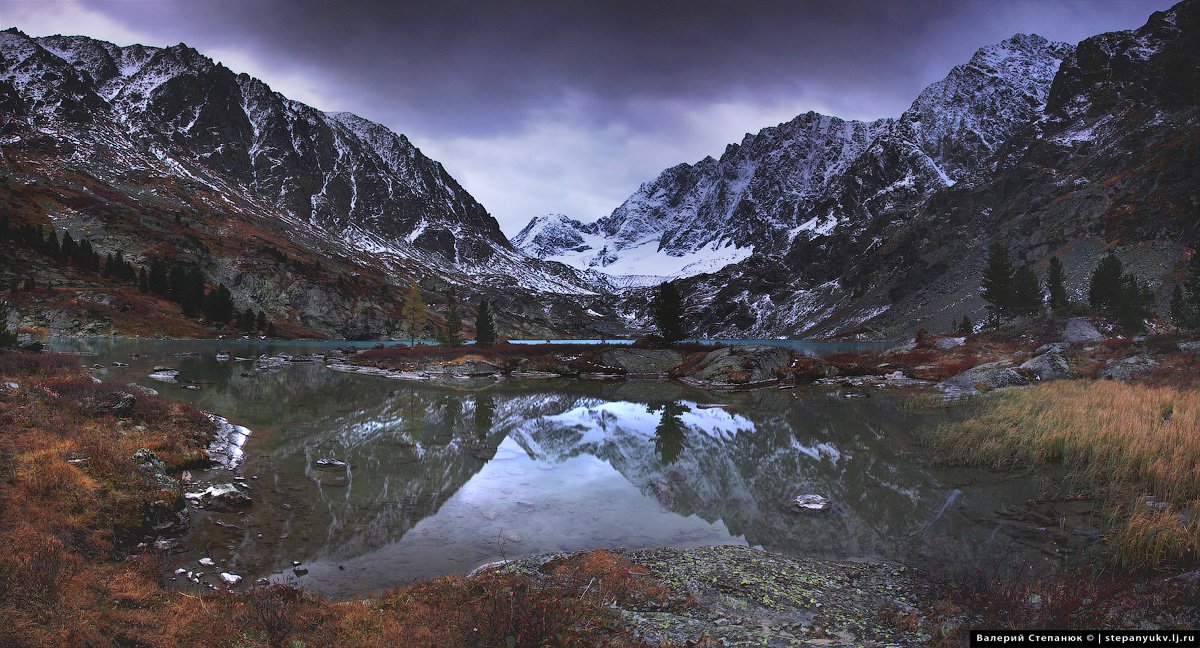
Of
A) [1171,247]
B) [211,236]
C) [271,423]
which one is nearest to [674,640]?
[271,423]

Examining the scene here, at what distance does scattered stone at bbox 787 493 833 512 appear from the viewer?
14.3 metres

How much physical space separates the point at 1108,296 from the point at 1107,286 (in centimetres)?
135

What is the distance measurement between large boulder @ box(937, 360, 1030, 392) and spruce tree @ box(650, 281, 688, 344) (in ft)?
92.9

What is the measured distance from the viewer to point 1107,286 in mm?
69312

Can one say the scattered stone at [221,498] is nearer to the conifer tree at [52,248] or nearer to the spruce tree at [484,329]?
the spruce tree at [484,329]

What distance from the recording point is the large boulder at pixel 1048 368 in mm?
33500

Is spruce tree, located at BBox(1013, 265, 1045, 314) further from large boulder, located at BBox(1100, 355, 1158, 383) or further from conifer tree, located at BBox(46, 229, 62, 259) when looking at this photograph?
conifer tree, located at BBox(46, 229, 62, 259)

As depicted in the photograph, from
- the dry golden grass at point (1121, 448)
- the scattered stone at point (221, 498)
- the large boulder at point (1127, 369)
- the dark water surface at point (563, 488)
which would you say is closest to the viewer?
the dry golden grass at point (1121, 448)

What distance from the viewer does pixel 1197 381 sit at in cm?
2020

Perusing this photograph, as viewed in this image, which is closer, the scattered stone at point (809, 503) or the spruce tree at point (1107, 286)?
the scattered stone at point (809, 503)

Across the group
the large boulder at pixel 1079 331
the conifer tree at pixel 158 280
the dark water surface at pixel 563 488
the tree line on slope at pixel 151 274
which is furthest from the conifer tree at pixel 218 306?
the large boulder at pixel 1079 331

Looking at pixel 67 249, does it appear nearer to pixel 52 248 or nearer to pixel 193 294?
pixel 52 248

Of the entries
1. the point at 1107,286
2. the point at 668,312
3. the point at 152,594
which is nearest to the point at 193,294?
the point at 668,312

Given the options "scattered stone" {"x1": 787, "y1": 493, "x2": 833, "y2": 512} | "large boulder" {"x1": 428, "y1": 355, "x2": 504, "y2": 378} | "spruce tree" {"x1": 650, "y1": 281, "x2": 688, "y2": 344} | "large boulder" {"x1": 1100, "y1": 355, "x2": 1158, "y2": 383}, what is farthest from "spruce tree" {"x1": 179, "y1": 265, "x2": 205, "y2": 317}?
"large boulder" {"x1": 1100, "y1": 355, "x2": 1158, "y2": 383}
